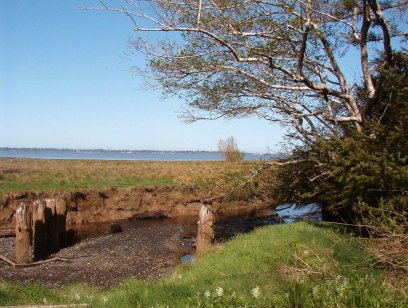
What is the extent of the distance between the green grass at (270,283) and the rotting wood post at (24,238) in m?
5.09

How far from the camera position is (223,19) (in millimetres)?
12898

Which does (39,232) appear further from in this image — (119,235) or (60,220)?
(119,235)

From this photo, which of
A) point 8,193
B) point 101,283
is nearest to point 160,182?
point 8,193

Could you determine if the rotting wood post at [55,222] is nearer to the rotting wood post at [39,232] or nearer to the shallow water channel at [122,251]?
the rotting wood post at [39,232]

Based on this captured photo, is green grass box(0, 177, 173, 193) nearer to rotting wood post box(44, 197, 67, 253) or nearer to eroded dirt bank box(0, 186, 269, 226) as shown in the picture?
eroded dirt bank box(0, 186, 269, 226)

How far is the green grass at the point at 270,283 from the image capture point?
5074mm

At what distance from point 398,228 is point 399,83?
5.63m

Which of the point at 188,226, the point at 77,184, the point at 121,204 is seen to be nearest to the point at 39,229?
the point at 188,226

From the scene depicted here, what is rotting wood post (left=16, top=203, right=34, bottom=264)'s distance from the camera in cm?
1532

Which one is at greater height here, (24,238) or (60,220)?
(60,220)

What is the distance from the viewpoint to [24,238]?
50.4 feet

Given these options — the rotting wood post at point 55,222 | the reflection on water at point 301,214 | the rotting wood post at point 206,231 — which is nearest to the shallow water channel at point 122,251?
the reflection on water at point 301,214

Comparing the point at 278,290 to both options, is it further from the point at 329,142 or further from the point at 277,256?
the point at 329,142

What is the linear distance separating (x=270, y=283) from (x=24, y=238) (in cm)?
1139
